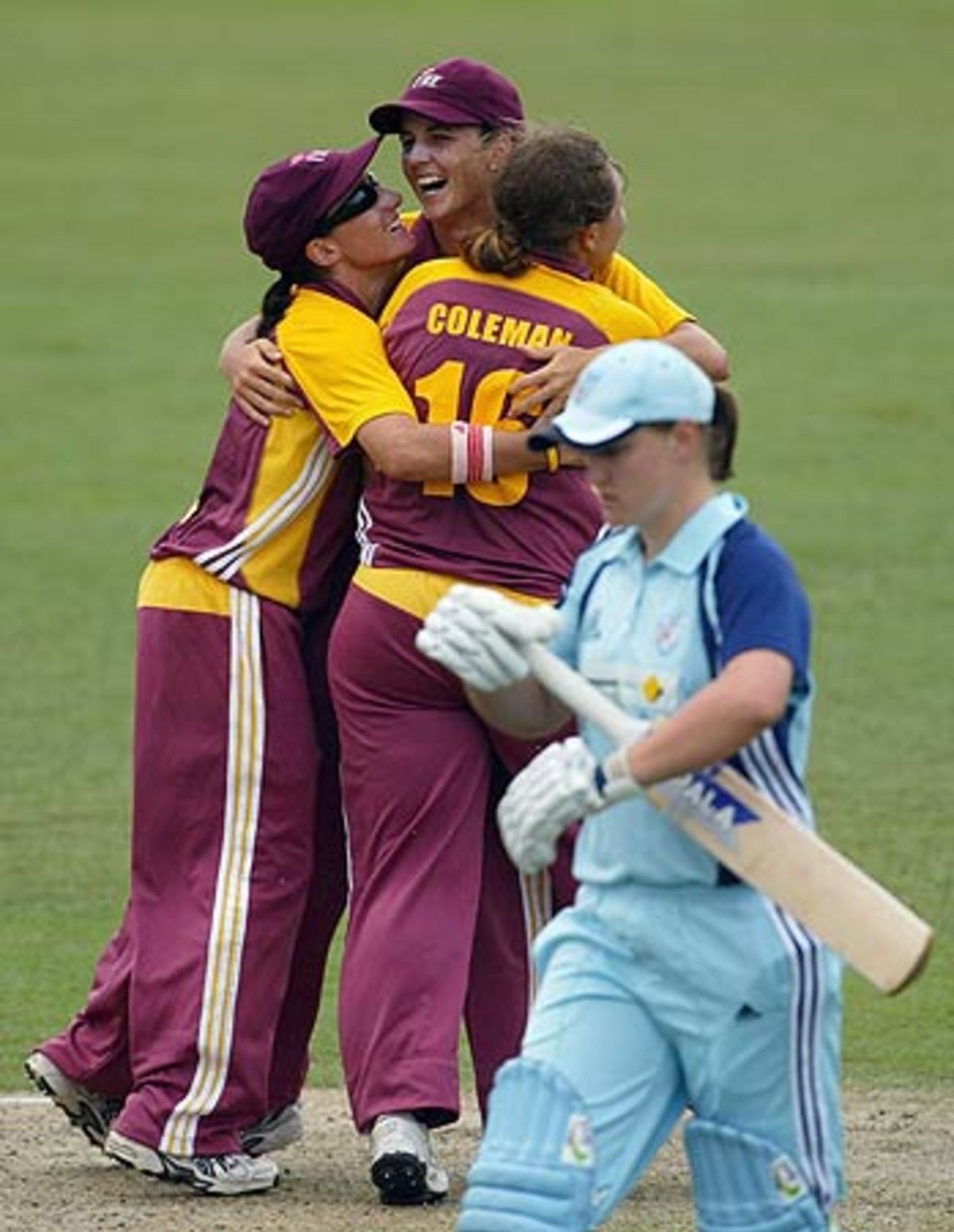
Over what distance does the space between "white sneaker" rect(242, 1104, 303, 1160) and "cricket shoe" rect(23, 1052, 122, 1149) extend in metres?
0.32

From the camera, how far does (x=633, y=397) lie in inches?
230

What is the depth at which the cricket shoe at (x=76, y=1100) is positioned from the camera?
25.6ft

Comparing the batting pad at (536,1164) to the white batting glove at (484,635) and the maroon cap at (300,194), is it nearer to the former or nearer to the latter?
the white batting glove at (484,635)

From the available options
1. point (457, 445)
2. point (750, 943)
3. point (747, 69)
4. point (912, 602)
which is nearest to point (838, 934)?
point (750, 943)

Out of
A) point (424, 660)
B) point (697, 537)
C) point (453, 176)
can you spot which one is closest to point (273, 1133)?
point (424, 660)

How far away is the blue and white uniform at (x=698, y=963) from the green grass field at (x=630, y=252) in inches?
114

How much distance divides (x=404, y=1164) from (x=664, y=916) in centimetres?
164

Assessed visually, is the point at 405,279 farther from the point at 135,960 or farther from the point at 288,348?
the point at 135,960

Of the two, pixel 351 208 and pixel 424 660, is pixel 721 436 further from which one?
pixel 351 208

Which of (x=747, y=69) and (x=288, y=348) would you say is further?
(x=747, y=69)

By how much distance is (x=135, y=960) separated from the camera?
7688 millimetres

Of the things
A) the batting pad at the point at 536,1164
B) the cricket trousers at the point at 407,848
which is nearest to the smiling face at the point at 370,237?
the cricket trousers at the point at 407,848

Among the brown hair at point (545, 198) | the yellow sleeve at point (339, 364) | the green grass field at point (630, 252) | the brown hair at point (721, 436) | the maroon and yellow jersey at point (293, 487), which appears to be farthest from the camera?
the green grass field at point (630, 252)

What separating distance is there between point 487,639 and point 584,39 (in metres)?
36.4
